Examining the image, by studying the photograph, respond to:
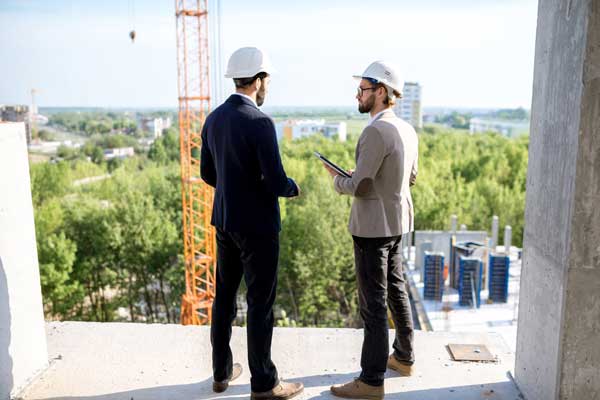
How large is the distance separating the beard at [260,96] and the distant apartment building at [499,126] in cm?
8657

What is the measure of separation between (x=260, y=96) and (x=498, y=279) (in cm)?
1736

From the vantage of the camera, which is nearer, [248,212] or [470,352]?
[248,212]

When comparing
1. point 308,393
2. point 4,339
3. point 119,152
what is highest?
point 4,339

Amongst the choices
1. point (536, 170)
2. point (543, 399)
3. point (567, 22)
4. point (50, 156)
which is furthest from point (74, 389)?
point (50, 156)

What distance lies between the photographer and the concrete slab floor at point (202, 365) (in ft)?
10.1

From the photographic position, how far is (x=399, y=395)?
120 inches

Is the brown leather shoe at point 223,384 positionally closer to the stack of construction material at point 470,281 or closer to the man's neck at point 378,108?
the man's neck at point 378,108

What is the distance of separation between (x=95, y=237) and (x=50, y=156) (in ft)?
128

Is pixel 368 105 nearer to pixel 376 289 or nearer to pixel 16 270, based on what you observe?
pixel 376 289

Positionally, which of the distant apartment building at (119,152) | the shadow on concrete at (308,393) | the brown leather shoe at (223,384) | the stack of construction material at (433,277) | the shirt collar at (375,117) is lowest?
the stack of construction material at (433,277)

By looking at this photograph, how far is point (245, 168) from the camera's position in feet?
8.61

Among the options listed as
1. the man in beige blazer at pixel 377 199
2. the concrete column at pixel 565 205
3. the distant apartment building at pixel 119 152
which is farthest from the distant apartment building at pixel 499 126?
the man in beige blazer at pixel 377 199

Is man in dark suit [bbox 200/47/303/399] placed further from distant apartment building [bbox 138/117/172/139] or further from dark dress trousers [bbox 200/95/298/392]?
distant apartment building [bbox 138/117/172/139]

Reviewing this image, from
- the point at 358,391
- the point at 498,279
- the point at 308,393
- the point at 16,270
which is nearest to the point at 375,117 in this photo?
the point at 358,391
